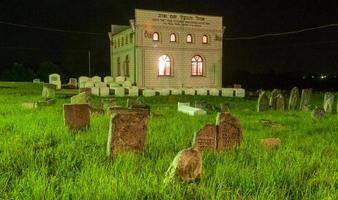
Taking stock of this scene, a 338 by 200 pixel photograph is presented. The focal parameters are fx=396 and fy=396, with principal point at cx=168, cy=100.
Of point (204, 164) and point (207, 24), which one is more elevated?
point (207, 24)

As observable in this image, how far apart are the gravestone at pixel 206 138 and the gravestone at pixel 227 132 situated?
0.13 meters

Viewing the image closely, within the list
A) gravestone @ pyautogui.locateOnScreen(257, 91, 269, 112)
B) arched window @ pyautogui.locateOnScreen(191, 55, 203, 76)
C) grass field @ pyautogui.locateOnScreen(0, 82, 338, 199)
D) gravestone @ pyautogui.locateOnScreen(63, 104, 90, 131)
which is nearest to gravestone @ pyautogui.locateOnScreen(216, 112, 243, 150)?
grass field @ pyautogui.locateOnScreen(0, 82, 338, 199)

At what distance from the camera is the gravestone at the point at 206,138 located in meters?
7.39

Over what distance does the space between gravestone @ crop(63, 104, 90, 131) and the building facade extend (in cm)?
2840

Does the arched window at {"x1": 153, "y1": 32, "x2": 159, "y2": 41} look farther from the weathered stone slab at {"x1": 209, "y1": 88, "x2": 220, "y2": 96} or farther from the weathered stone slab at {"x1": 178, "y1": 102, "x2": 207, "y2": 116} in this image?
the weathered stone slab at {"x1": 178, "y1": 102, "x2": 207, "y2": 116}

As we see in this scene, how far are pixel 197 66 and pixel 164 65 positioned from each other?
150 inches

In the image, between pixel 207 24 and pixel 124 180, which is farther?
pixel 207 24

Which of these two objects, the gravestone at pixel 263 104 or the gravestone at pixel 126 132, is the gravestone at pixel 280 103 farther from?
the gravestone at pixel 126 132

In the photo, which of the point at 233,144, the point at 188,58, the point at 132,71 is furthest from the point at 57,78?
the point at 233,144

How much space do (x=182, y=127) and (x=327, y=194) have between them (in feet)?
19.3

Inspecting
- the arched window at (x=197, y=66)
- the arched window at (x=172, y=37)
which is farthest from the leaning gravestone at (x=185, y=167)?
the arched window at (x=197, y=66)

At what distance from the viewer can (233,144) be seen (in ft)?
25.5

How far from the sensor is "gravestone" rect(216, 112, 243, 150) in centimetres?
761

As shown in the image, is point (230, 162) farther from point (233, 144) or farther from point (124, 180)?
point (124, 180)
